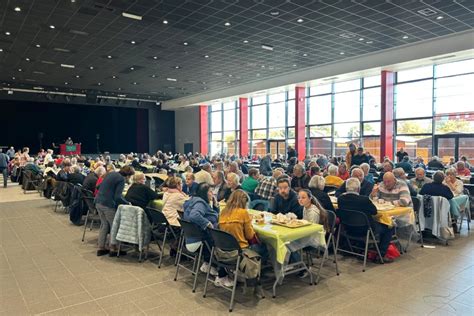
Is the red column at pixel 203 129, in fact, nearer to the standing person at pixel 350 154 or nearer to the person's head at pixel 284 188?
the standing person at pixel 350 154

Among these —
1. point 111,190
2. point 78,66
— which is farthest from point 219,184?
point 78,66

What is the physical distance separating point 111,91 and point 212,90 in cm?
648

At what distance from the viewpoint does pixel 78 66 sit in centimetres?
1432

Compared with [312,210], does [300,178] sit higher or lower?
higher

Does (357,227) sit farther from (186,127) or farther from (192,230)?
(186,127)

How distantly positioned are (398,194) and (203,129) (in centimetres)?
1936

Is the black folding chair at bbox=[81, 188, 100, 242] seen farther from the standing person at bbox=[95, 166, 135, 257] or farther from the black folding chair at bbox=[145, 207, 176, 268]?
the black folding chair at bbox=[145, 207, 176, 268]

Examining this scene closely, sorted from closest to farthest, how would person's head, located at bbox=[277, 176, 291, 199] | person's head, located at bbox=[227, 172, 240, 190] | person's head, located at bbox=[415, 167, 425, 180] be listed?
person's head, located at bbox=[277, 176, 291, 199] → person's head, located at bbox=[227, 172, 240, 190] → person's head, located at bbox=[415, 167, 425, 180]

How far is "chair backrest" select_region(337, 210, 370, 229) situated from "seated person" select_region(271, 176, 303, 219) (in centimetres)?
61

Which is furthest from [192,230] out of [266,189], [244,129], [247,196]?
[244,129]

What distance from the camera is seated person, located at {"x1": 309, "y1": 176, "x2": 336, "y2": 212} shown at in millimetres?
4949

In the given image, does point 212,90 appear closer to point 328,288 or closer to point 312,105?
point 312,105

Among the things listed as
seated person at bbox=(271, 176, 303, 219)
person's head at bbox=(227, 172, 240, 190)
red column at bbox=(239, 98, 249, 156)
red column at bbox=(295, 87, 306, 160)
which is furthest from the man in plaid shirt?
red column at bbox=(239, 98, 249, 156)

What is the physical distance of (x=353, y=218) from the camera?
14.9ft
